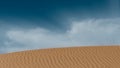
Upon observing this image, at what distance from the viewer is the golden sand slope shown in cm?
1488

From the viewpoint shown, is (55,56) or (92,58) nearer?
(92,58)

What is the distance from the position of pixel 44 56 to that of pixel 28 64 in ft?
7.30

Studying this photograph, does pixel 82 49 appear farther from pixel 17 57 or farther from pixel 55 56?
pixel 17 57

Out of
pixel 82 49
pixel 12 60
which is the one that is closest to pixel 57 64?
pixel 12 60

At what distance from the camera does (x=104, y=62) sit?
1512 cm

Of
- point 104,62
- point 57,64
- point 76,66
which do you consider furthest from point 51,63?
point 104,62

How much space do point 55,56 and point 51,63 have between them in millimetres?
1930

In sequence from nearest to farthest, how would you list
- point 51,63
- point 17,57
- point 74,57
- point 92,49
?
point 51,63 → point 74,57 → point 17,57 → point 92,49

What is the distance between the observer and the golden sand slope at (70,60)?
14877 millimetres

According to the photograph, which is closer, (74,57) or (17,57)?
(74,57)

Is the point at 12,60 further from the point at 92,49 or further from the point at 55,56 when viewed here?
the point at 92,49

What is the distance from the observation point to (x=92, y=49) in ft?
64.0

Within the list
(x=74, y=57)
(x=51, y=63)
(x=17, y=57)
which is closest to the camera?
(x=51, y=63)

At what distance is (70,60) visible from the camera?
16.0 metres
